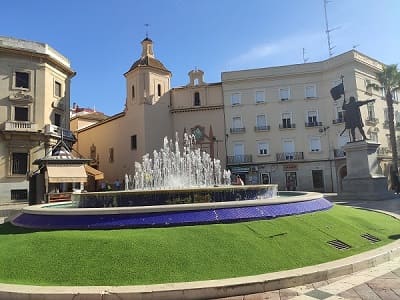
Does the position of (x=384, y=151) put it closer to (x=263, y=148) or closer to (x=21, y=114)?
(x=263, y=148)

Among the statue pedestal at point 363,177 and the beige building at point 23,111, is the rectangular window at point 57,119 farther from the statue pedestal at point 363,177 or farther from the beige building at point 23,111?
the statue pedestal at point 363,177

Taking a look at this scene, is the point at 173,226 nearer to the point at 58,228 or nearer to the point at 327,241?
the point at 58,228

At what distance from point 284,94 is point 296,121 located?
356 cm

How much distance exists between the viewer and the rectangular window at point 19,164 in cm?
2853

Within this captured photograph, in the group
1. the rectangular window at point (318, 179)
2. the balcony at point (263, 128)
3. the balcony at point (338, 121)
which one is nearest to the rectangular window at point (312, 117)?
the balcony at point (338, 121)

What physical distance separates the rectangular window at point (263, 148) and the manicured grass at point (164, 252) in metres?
32.3

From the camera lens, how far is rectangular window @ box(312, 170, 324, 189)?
127ft

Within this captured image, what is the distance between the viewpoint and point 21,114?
2984cm

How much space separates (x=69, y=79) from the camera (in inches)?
1391

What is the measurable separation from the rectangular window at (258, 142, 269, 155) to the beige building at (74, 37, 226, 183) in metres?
4.20

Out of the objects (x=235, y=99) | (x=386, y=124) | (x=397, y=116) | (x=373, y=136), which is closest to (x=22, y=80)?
(x=235, y=99)

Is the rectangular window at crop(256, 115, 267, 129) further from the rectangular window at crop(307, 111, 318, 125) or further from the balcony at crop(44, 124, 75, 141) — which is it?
the balcony at crop(44, 124, 75, 141)

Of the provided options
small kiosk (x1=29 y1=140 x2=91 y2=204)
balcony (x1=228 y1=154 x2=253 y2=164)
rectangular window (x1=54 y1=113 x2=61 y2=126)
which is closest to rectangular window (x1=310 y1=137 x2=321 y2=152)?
balcony (x1=228 y1=154 x2=253 y2=164)

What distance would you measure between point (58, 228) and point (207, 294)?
181 inches
